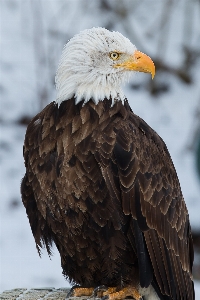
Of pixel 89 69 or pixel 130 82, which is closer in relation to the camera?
pixel 89 69

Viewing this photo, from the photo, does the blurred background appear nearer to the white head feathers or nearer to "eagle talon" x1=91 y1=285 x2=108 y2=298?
"eagle talon" x1=91 y1=285 x2=108 y2=298

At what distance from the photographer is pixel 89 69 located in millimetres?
5594

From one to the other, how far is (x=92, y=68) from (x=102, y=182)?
77cm

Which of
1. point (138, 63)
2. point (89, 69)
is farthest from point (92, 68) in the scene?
point (138, 63)

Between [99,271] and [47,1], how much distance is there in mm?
9984

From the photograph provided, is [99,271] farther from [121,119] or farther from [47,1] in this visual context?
[47,1]

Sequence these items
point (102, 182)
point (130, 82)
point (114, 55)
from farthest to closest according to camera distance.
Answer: point (130, 82) → point (114, 55) → point (102, 182)

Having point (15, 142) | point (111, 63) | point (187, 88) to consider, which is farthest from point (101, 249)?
point (187, 88)

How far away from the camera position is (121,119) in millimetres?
5578

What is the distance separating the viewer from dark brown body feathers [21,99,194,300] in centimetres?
544

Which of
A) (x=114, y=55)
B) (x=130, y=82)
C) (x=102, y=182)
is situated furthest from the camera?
(x=130, y=82)

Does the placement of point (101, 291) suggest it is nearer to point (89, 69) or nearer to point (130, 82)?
point (89, 69)

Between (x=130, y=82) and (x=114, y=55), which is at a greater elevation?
(x=130, y=82)

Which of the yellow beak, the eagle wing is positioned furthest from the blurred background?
the yellow beak
